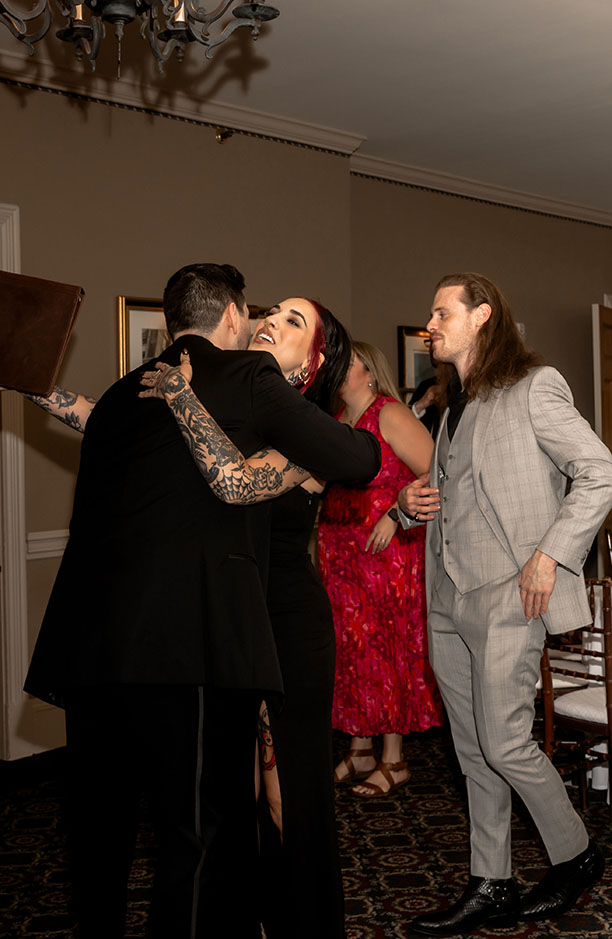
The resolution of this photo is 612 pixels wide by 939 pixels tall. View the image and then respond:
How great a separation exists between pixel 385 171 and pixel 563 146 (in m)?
1.16

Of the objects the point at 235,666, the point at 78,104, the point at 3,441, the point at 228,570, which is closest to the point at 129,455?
Answer: the point at 228,570

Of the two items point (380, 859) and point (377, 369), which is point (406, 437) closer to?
point (377, 369)

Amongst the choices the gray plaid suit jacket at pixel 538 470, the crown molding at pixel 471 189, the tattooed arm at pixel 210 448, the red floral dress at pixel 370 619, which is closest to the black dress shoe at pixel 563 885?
the gray plaid suit jacket at pixel 538 470

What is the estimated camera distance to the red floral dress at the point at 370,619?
3977 millimetres

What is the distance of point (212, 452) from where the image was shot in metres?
1.69

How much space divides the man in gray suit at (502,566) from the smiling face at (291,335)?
625mm

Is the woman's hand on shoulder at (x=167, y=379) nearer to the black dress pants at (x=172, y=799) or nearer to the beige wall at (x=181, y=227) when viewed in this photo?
the black dress pants at (x=172, y=799)

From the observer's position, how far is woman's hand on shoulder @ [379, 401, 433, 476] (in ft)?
12.3

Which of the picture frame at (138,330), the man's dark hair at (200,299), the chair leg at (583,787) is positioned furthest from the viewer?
the picture frame at (138,330)

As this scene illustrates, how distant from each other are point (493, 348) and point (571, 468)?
41 centimetres

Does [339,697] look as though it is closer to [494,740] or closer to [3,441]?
[494,740]

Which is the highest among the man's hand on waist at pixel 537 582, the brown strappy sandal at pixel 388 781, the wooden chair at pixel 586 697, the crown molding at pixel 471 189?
the crown molding at pixel 471 189

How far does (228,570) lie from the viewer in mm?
1730

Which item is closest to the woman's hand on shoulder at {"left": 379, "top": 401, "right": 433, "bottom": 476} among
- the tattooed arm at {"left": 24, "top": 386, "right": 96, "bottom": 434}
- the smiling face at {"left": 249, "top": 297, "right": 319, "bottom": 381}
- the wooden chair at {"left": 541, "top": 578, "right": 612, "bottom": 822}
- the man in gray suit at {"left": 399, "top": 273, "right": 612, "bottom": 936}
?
the wooden chair at {"left": 541, "top": 578, "right": 612, "bottom": 822}
